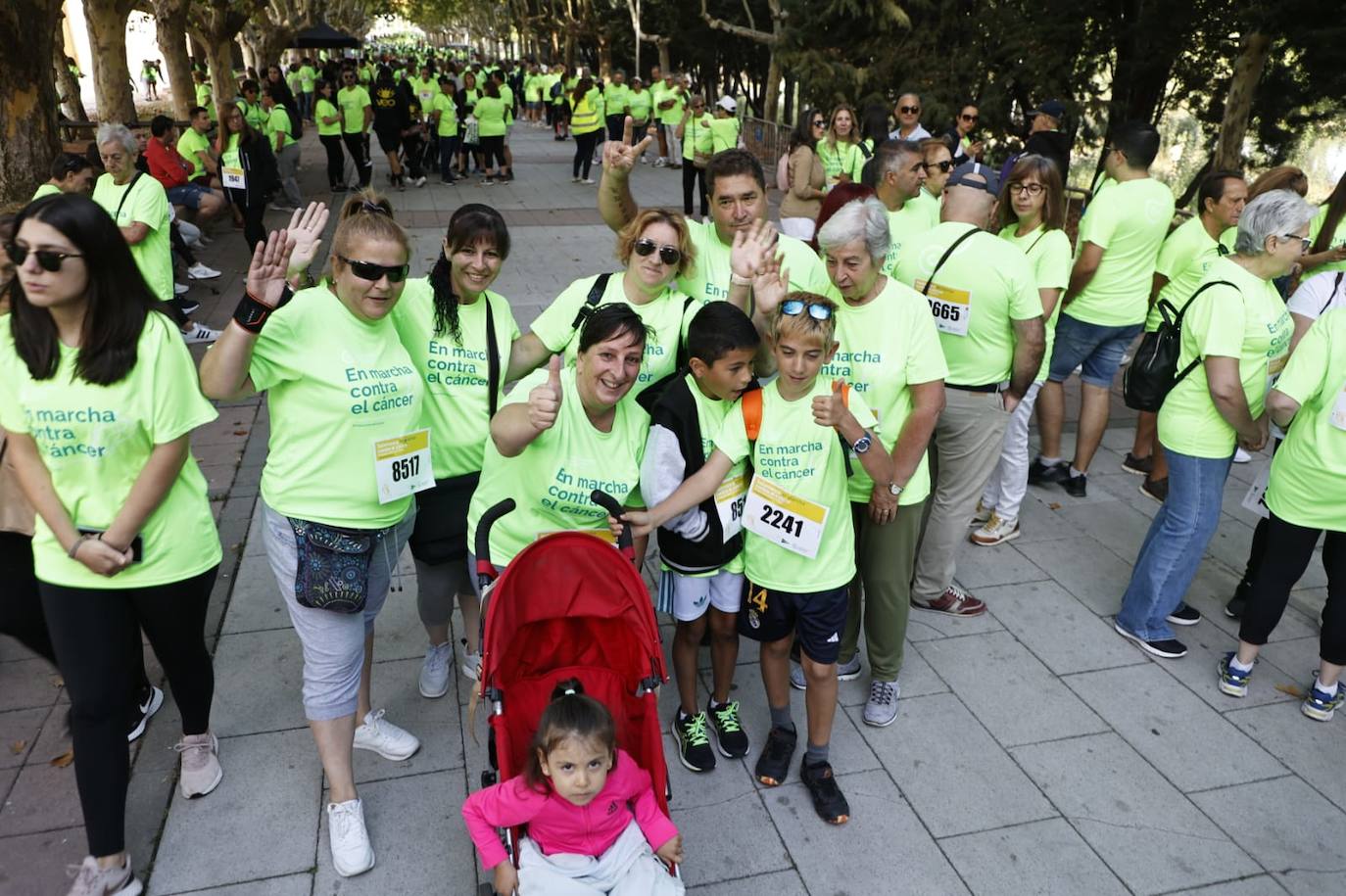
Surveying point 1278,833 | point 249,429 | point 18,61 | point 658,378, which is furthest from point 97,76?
point 1278,833

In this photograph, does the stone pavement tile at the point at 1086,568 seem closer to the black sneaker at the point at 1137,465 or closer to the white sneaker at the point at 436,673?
the black sneaker at the point at 1137,465

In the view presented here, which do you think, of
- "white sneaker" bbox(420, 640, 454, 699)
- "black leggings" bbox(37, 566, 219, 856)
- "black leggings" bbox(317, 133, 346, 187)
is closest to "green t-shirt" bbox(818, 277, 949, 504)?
"white sneaker" bbox(420, 640, 454, 699)

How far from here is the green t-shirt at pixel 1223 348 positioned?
3783mm

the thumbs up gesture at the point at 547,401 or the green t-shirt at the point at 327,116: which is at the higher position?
the green t-shirt at the point at 327,116

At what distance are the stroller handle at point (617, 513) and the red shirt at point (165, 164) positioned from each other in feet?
31.6

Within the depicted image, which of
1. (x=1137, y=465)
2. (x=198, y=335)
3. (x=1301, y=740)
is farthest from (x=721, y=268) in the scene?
(x=198, y=335)

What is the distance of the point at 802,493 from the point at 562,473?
31.5 inches

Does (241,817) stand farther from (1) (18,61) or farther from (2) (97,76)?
(2) (97,76)

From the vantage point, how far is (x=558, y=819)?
2.56m

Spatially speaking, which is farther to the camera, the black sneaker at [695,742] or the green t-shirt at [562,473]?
the black sneaker at [695,742]

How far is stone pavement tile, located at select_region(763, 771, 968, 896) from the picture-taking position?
3.03 m

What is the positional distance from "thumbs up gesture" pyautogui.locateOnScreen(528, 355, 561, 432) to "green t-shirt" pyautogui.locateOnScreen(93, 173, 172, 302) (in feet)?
14.5

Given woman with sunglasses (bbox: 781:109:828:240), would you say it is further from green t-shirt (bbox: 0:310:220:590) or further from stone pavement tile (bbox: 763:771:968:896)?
green t-shirt (bbox: 0:310:220:590)

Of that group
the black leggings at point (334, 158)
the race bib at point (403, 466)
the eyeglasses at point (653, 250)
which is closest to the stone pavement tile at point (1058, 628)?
the eyeglasses at point (653, 250)
